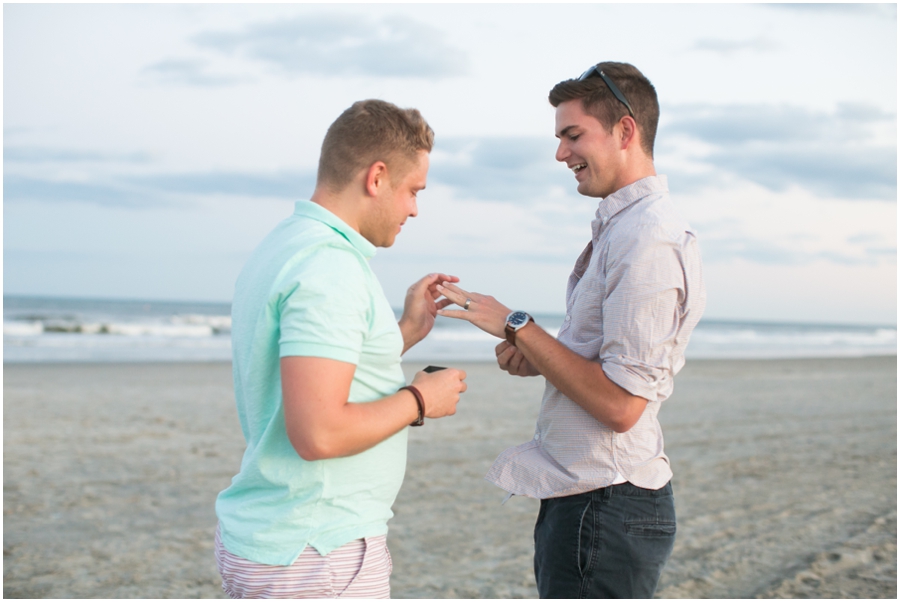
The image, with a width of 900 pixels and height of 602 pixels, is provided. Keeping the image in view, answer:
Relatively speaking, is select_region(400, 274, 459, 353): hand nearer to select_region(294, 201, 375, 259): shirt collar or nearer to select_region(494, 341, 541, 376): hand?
select_region(494, 341, 541, 376): hand

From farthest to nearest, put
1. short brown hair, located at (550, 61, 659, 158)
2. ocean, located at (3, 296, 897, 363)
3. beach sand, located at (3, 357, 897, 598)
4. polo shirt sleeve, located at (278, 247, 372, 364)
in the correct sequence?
ocean, located at (3, 296, 897, 363)
beach sand, located at (3, 357, 897, 598)
short brown hair, located at (550, 61, 659, 158)
polo shirt sleeve, located at (278, 247, 372, 364)

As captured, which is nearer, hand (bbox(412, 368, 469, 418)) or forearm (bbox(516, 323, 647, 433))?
hand (bbox(412, 368, 469, 418))

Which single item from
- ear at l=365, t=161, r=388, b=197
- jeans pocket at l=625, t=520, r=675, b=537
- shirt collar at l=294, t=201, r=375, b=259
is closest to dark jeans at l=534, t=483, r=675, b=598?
jeans pocket at l=625, t=520, r=675, b=537

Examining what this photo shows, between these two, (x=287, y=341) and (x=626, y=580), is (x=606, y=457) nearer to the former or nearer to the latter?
(x=626, y=580)

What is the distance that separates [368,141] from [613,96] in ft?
2.86

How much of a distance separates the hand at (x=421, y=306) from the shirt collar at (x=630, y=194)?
576 millimetres

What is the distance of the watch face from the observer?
233 cm

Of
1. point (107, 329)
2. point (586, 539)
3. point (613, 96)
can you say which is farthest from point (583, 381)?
point (107, 329)

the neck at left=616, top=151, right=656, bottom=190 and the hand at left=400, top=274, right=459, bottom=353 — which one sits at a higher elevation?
the neck at left=616, top=151, right=656, bottom=190

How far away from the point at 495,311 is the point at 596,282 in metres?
0.34

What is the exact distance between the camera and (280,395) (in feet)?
6.47

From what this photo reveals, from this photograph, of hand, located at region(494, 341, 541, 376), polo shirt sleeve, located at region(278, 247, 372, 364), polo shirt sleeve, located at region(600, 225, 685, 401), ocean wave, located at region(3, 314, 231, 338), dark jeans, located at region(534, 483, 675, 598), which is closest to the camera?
polo shirt sleeve, located at region(278, 247, 372, 364)

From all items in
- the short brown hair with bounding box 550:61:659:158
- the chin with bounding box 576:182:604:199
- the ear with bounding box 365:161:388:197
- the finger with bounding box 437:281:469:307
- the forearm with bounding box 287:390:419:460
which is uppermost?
the short brown hair with bounding box 550:61:659:158

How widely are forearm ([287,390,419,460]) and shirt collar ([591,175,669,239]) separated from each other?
39.2 inches
